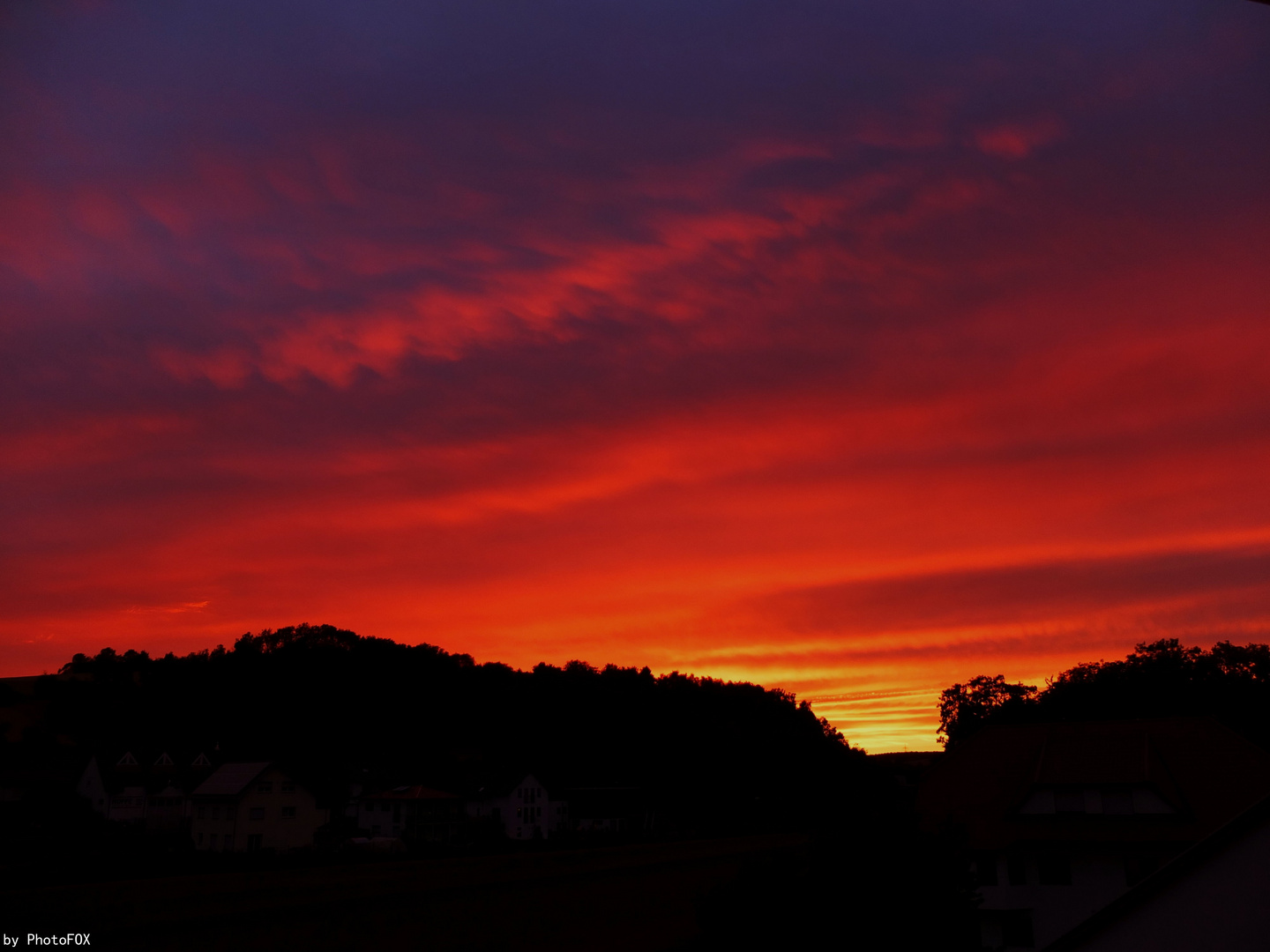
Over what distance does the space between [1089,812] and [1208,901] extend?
41.0 meters

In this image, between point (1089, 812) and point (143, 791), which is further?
point (143, 791)

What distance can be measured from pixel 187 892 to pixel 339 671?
129027mm

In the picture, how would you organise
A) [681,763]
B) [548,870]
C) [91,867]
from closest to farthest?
[91,867]
[548,870]
[681,763]

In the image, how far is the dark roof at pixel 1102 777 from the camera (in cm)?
4103

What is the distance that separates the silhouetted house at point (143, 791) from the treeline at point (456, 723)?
1492 centimetres

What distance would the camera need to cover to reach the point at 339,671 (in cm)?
17562

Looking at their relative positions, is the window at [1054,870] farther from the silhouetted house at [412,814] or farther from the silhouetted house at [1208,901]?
the silhouetted house at [412,814]

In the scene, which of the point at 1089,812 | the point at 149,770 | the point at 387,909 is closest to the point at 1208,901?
the point at 1089,812

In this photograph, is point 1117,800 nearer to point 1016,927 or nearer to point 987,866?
point 987,866

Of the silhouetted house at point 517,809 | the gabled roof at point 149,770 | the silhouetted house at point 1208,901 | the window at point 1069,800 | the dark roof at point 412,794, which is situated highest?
the silhouetted house at point 1208,901

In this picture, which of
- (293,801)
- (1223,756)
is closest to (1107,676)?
(1223,756)

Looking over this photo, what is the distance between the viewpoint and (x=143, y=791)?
401 ft

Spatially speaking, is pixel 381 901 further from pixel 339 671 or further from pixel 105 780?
pixel 339 671

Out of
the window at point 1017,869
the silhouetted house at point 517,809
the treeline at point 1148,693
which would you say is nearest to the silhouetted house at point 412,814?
the silhouetted house at point 517,809
